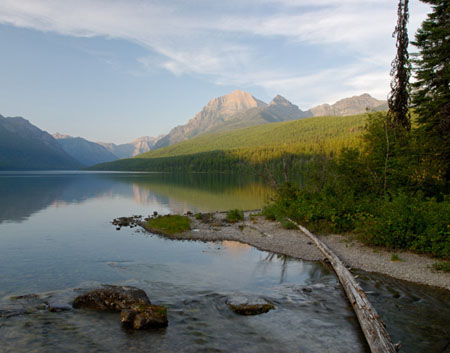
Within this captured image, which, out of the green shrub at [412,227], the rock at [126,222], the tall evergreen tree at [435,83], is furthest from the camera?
the rock at [126,222]

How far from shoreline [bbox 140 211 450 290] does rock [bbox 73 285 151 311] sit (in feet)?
29.8

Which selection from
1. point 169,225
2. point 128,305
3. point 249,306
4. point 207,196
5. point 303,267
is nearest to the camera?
point 128,305

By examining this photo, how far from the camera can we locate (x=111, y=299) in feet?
33.5

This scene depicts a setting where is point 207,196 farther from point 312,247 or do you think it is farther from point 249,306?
point 249,306

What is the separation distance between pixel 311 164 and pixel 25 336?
21165 mm

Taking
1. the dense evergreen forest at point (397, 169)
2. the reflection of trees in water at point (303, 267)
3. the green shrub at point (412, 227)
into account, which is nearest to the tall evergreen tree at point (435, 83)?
the dense evergreen forest at point (397, 169)

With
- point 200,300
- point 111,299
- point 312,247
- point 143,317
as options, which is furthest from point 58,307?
point 312,247

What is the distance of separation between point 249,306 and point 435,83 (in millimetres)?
21453

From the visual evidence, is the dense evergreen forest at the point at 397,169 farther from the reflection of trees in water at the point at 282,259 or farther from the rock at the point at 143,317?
the rock at the point at 143,317

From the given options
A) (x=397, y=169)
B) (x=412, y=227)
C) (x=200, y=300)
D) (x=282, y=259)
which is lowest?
(x=282, y=259)

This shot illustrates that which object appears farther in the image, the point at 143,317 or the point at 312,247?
the point at 312,247

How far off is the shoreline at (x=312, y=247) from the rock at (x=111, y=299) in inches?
358

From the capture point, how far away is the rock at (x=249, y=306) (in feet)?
33.0

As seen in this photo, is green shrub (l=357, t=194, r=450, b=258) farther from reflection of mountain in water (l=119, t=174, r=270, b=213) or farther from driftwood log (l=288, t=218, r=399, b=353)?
reflection of mountain in water (l=119, t=174, r=270, b=213)
